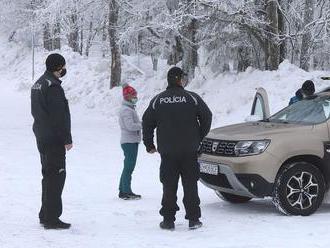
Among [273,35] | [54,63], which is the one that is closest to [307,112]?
[54,63]

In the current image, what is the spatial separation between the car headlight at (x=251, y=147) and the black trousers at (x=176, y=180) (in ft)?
2.61

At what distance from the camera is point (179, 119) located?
6934 mm

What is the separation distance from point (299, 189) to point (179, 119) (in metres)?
1.77

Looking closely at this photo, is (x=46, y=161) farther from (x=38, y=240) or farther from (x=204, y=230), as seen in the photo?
(x=204, y=230)

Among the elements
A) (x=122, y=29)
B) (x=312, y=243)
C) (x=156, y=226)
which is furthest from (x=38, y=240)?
(x=122, y=29)

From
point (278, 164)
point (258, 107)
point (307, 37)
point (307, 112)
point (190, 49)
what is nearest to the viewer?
point (278, 164)

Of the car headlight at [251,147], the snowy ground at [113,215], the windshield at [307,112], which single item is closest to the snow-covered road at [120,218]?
the snowy ground at [113,215]

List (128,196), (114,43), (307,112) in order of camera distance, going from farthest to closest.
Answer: (114,43) → (128,196) → (307,112)

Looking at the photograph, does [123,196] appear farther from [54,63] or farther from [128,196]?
[54,63]

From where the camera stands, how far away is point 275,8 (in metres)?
18.9

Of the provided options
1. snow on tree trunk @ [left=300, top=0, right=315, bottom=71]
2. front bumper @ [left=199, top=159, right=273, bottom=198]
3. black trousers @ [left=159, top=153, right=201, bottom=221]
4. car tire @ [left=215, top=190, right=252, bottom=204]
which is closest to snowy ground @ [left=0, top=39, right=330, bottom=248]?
car tire @ [left=215, top=190, right=252, bottom=204]

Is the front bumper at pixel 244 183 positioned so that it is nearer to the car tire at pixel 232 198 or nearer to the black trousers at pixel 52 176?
the car tire at pixel 232 198

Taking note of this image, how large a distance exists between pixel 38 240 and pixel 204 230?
177 cm

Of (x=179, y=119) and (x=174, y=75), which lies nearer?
(x=179, y=119)
